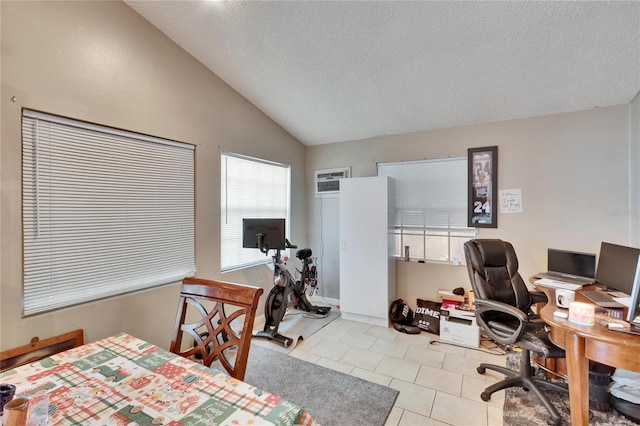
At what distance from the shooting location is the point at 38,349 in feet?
6.10

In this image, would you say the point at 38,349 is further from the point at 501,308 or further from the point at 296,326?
the point at 501,308

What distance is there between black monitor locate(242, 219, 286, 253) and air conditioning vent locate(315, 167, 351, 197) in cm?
135

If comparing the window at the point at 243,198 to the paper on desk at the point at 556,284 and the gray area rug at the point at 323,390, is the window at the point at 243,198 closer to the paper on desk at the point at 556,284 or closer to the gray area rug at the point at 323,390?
the gray area rug at the point at 323,390

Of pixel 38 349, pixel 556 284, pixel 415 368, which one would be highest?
pixel 556 284

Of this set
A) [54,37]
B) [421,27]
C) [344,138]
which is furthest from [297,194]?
[54,37]

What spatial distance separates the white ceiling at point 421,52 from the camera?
2006 mm

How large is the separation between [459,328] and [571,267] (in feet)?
3.97

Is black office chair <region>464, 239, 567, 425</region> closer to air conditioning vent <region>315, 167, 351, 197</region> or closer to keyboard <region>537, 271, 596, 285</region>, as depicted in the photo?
keyboard <region>537, 271, 596, 285</region>

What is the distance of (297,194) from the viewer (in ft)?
14.3

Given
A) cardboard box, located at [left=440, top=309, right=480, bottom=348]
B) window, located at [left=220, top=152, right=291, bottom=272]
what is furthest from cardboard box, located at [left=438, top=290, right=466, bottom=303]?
window, located at [left=220, top=152, right=291, bottom=272]

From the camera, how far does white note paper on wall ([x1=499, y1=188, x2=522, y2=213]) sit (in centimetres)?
311

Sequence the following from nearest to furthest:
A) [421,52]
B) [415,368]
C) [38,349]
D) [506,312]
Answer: [38,349], [506,312], [421,52], [415,368]

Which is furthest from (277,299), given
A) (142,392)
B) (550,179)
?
(550,179)

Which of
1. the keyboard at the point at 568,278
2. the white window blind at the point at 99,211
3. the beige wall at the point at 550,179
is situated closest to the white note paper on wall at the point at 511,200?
the beige wall at the point at 550,179
